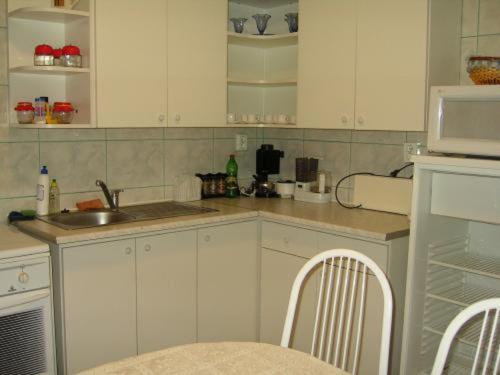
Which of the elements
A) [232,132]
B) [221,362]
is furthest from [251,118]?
[221,362]

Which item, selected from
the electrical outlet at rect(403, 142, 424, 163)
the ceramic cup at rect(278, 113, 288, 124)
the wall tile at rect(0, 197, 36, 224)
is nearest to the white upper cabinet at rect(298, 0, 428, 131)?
the ceramic cup at rect(278, 113, 288, 124)

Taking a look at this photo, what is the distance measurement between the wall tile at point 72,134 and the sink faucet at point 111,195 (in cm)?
27

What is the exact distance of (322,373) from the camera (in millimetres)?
1451

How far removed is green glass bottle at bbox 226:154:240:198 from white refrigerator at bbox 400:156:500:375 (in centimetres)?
143

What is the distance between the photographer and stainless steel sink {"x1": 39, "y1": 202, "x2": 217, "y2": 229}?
9.45ft

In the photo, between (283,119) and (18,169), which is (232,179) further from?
(18,169)

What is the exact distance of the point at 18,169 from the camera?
286 centimetres

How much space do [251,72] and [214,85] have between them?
53 cm

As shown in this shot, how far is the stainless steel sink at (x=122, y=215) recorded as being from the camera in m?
2.88

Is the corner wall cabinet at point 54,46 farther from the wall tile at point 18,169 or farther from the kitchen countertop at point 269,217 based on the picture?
the kitchen countertop at point 269,217

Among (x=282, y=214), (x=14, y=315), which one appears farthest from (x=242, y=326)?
(x=14, y=315)

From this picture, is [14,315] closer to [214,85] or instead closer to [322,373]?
[322,373]

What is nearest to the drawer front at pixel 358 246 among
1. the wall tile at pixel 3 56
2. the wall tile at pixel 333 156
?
the wall tile at pixel 333 156

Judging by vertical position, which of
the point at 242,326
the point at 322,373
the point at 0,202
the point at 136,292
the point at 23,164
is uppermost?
the point at 23,164
